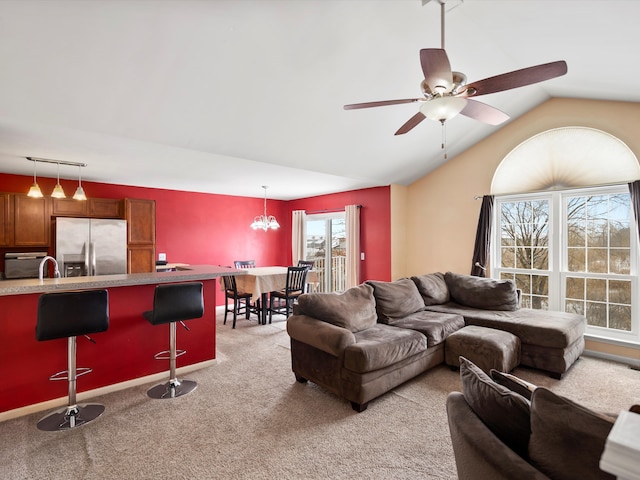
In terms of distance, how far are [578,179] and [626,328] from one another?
192 centimetres

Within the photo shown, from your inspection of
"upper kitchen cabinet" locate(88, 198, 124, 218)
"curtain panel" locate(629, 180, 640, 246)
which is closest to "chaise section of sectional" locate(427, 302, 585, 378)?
"curtain panel" locate(629, 180, 640, 246)

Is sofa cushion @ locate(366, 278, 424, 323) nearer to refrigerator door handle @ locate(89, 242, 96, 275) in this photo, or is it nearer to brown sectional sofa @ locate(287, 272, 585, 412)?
brown sectional sofa @ locate(287, 272, 585, 412)

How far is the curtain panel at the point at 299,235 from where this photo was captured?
7637 millimetres

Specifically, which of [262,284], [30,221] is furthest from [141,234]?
[262,284]

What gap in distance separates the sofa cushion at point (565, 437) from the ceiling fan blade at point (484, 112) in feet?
7.00

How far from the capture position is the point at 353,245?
642 centimetres

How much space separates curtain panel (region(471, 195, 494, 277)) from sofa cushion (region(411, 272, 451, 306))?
2.27ft

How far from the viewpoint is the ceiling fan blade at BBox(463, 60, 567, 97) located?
2.01m

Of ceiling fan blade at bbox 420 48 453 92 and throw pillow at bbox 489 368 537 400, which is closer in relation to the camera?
throw pillow at bbox 489 368 537 400

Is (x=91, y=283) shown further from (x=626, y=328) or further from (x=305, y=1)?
(x=626, y=328)

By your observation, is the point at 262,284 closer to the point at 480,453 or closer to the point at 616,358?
the point at 480,453

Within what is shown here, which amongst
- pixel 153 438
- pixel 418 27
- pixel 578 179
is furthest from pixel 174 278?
pixel 578 179

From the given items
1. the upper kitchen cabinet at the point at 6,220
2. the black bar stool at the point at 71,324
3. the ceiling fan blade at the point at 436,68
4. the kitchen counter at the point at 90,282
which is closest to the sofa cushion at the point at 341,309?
the kitchen counter at the point at 90,282

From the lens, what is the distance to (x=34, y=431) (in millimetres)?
2465
